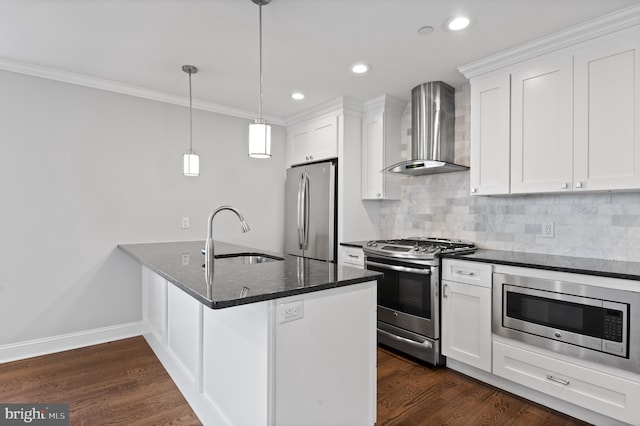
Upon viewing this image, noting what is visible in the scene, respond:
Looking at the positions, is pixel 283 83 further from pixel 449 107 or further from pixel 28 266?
pixel 28 266

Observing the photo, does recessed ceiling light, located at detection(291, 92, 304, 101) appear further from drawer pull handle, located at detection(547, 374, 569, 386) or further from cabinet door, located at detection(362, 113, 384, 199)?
drawer pull handle, located at detection(547, 374, 569, 386)

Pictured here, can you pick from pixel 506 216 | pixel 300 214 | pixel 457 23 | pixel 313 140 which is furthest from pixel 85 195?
pixel 506 216

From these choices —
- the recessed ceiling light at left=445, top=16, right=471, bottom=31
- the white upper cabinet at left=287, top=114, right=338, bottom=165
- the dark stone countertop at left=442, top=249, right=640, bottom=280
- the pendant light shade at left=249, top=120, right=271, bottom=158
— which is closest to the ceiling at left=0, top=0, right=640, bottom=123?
the recessed ceiling light at left=445, top=16, right=471, bottom=31

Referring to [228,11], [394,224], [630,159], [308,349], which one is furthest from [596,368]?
[228,11]

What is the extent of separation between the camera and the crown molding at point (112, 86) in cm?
284

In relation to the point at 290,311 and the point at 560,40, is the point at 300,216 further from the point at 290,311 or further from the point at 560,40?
the point at 560,40

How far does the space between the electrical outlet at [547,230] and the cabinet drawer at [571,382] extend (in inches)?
37.1

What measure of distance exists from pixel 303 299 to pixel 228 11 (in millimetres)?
1776

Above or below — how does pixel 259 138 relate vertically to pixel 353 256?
above

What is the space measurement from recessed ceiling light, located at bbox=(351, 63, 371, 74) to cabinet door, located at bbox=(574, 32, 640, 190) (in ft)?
4.79

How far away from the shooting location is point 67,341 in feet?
10.1

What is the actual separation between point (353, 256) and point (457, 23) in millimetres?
2160

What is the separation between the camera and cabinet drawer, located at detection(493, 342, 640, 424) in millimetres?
1856

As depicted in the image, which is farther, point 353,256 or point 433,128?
point 353,256
